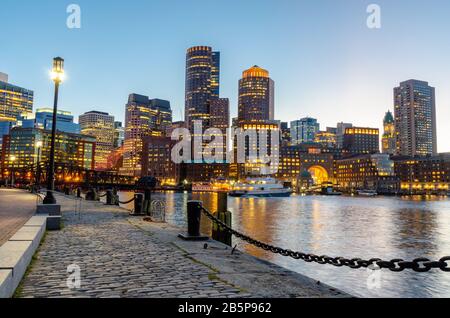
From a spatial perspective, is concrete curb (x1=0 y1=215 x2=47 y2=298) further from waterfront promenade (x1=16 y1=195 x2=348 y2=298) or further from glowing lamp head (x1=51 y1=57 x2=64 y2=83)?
glowing lamp head (x1=51 y1=57 x2=64 y2=83)

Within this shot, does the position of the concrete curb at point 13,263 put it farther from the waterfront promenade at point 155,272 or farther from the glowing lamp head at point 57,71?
the glowing lamp head at point 57,71

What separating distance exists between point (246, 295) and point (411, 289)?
A: 11476mm

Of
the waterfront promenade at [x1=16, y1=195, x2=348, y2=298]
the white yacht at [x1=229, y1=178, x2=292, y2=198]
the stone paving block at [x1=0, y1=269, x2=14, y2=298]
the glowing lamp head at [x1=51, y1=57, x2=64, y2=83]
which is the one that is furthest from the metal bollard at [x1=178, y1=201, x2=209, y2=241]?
the white yacht at [x1=229, y1=178, x2=292, y2=198]

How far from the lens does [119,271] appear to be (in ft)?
26.8

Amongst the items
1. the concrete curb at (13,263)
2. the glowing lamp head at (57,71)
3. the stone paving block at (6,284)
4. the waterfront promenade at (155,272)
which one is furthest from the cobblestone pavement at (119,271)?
the glowing lamp head at (57,71)

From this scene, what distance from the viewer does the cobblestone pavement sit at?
6.53 metres

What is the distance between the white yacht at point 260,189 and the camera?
130875mm

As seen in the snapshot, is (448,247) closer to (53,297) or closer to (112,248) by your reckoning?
(112,248)

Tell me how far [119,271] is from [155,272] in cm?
83

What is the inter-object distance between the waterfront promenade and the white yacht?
11904cm

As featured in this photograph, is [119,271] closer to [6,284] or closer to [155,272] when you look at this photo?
[155,272]

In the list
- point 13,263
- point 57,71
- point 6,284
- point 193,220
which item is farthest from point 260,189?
point 6,284

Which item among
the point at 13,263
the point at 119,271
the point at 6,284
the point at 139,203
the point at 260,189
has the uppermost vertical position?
the point at 13,263
